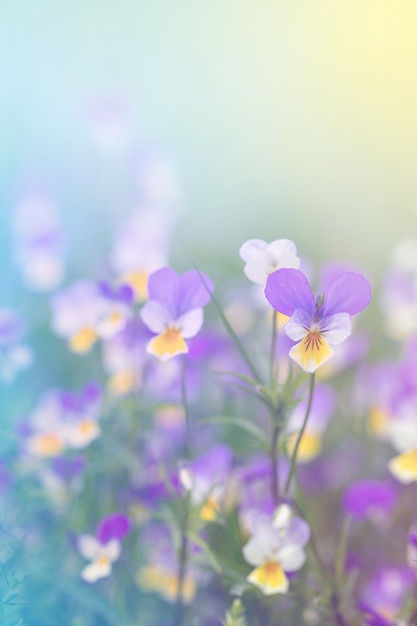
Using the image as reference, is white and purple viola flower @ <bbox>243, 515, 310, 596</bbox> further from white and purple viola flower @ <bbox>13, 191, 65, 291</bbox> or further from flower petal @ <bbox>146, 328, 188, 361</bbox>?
white and purple viola flower @ <bbox>13, 191, 65, 291</bbox>

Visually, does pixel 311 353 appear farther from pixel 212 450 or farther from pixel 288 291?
pixel 212 450

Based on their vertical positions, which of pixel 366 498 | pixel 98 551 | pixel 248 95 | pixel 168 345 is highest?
pixel 168 345

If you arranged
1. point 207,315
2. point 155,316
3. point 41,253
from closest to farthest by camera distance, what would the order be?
point 155,316
point 41,253
point 207,315

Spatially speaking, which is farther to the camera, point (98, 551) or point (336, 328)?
point (98, 551)

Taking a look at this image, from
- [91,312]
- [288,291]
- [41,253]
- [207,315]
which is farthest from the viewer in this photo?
[207,315]

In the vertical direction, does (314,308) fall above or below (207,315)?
above

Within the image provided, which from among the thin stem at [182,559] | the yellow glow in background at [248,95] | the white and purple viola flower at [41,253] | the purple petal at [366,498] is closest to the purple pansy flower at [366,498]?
the purple petal at [366,498]

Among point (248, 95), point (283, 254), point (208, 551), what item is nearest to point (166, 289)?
point (283, 254)

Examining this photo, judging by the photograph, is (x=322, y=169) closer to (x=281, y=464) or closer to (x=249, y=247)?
(x=281, y=464)
